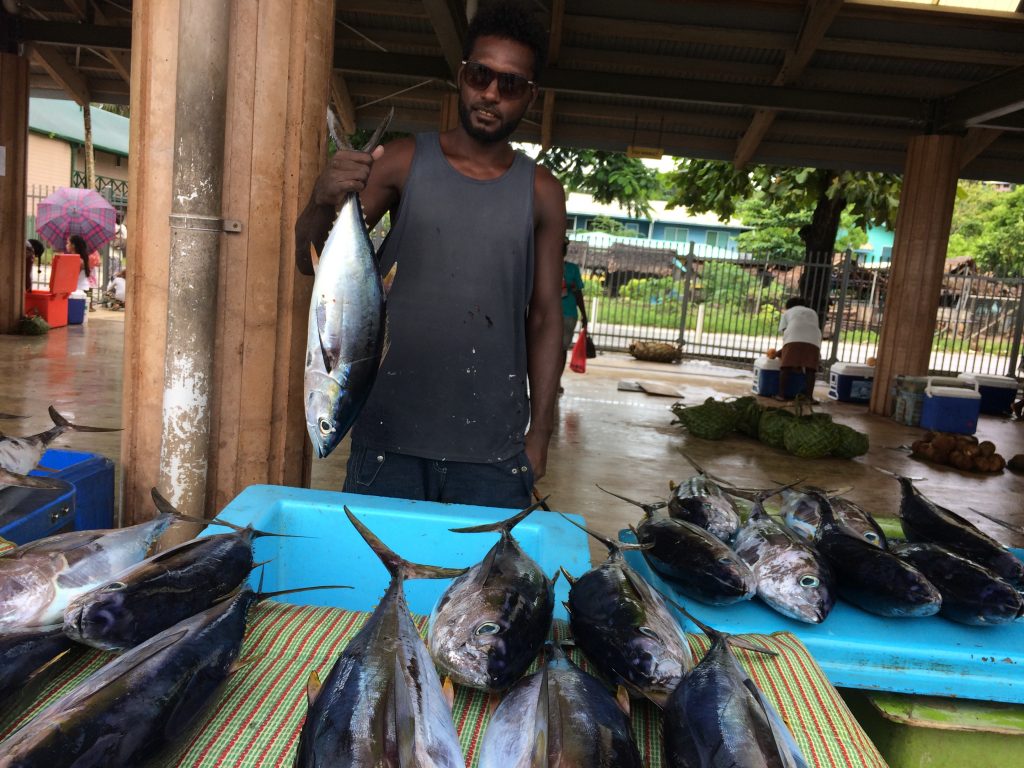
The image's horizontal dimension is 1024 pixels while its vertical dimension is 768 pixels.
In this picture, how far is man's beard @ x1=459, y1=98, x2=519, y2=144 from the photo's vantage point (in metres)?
2.14

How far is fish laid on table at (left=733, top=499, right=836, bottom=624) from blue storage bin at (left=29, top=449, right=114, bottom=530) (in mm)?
2340

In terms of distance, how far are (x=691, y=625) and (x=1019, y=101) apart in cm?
916

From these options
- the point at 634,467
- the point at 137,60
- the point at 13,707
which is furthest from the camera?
the point at 634,467

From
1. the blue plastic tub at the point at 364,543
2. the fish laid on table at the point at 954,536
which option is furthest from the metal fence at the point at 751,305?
the blue plastic tub at the point at 364,543

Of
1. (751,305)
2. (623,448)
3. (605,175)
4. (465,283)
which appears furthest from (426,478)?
(751,305)

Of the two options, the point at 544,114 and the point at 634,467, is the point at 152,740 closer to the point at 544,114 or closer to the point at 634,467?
the point at 634,467

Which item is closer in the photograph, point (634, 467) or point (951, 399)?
point (634, 467)

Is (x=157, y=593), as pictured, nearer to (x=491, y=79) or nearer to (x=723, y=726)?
(x=723, y=726)

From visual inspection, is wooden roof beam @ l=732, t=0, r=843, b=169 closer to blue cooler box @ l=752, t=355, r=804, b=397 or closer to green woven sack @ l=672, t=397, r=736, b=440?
blue cooler box @ l=752, t=355, r=804, b=397

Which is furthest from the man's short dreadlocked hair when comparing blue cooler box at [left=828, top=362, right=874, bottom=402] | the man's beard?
blue cooler box at [left=828, top=362, right=874, bottom=402]

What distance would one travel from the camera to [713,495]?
7.41 feet

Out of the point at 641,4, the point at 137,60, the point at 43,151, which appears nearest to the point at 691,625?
the point at 137,60

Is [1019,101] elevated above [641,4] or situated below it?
below

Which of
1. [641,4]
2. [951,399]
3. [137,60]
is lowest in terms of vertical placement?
[951,399]
